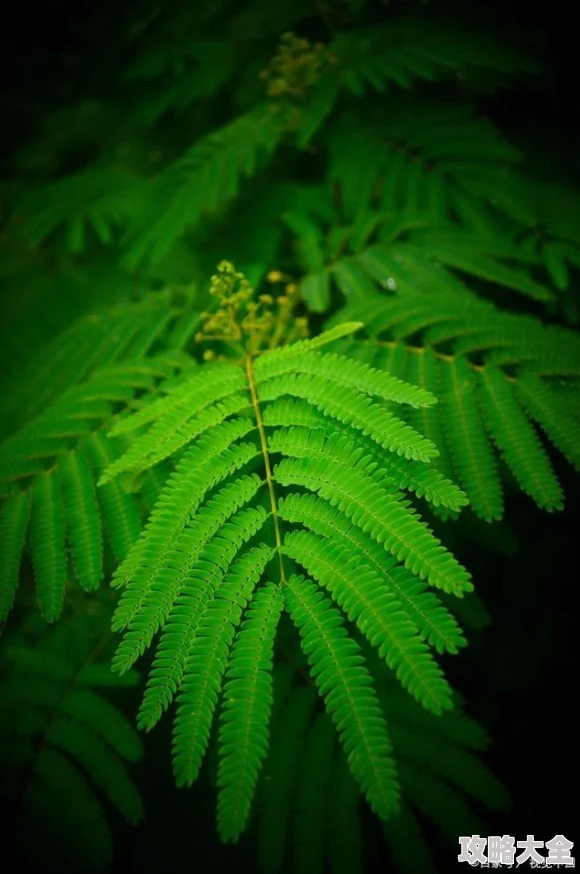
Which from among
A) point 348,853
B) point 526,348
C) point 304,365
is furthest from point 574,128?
point 348,853

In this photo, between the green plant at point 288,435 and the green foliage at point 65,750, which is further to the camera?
the green foliage at point 65,750

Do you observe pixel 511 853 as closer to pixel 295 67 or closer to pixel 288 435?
pixel 288 435

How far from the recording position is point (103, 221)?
2.85 metres

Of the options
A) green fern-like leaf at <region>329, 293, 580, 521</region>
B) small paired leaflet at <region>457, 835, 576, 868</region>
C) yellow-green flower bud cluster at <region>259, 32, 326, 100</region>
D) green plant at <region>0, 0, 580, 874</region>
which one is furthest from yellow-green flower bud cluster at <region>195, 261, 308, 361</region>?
small paired leaflet at <region>457, 835, 576, 868</region>

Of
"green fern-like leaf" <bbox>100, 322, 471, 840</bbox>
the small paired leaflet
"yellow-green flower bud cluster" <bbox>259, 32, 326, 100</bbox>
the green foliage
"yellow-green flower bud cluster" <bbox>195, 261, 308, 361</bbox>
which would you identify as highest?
"yellow-green flower bud cluster" <bbox>259, 32, 326, 100</bbox>

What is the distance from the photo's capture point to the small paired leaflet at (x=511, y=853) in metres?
1.65

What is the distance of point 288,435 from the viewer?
1.44 m

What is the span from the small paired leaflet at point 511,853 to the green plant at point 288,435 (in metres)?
0.22

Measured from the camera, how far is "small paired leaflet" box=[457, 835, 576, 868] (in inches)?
65.0

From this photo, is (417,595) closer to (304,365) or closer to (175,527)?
(175,527)

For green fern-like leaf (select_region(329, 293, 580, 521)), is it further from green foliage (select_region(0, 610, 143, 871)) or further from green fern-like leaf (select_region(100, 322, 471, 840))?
green foliage (select_region(0, 610, 143, 871))

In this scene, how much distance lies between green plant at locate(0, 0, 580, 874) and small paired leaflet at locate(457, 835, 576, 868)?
0.73 ft

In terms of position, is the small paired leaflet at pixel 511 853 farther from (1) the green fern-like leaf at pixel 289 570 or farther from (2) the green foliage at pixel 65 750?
(2) the green foliage at pixel 65 750

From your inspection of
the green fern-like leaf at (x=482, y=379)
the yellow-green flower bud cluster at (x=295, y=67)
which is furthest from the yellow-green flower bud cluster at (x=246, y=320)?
the yellow-green flower bud cluster at (x=295, y=67)
